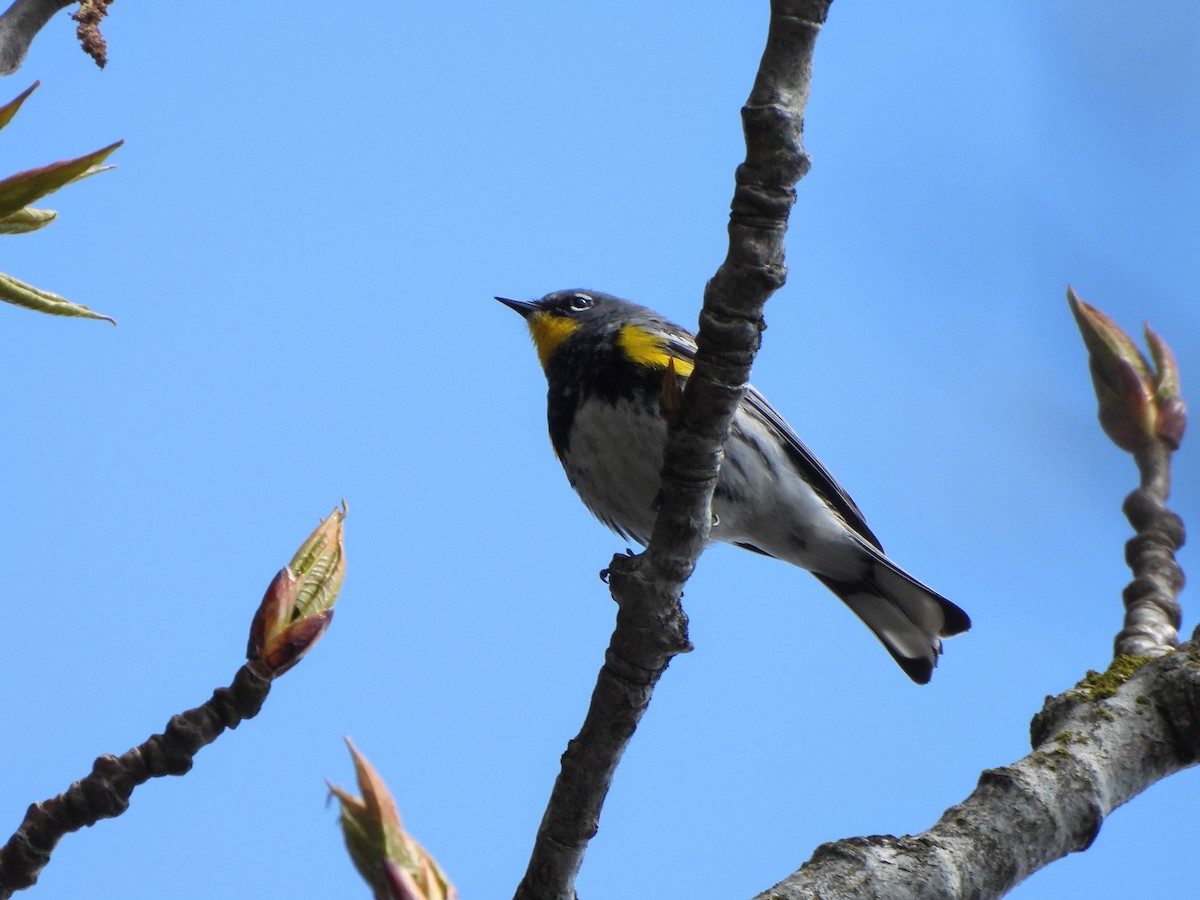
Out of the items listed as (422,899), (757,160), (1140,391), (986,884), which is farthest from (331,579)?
(1140,391)

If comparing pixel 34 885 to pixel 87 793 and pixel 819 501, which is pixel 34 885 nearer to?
pixel 87 793

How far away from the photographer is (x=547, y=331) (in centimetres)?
637

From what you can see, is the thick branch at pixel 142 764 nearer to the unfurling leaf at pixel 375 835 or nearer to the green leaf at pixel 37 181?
the unfurling leaf at pixel 375 835

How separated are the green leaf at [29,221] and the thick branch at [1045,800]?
6.23ft

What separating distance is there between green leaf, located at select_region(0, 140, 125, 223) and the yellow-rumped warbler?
2837mm

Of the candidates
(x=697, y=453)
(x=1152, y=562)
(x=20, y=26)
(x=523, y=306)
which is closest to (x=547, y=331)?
(x=523, y=306)

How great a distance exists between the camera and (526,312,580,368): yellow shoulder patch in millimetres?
6223

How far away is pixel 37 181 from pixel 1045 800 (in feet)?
8.12

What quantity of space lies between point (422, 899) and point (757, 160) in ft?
4.66

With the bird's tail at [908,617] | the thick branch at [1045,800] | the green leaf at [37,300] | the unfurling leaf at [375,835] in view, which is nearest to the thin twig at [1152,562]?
the thick branch at [1045,800]

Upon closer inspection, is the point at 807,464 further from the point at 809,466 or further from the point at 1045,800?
the point at 1045,800

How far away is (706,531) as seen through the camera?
2.94 meters

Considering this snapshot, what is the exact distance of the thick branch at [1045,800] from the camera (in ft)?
8.78

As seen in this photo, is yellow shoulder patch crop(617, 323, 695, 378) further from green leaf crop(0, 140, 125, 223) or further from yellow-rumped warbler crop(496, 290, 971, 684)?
green leaf crop(0, 140, 125, 223)
